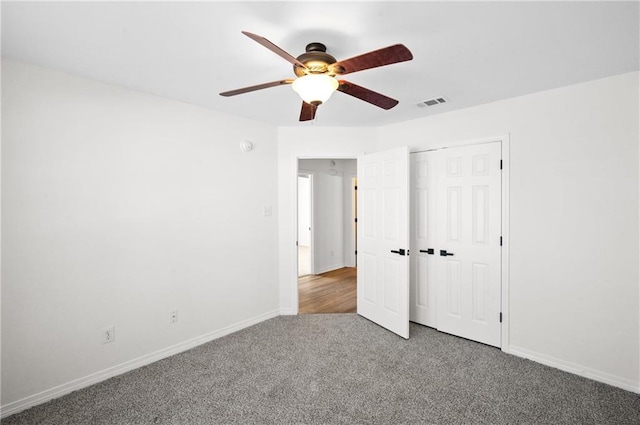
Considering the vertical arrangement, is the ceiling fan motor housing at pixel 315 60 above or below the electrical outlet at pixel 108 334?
above

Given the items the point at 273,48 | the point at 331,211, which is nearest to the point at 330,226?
the point at 331,211

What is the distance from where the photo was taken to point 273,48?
137 centimetres

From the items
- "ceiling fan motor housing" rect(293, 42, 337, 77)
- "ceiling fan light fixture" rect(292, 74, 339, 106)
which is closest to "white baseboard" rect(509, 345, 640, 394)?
"ceiling fan light fixture" rect(292, 74, 339, 106)

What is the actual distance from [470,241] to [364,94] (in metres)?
2.02

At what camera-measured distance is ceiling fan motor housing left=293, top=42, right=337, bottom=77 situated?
1.65 m

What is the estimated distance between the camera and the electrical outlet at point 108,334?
2.49 meters

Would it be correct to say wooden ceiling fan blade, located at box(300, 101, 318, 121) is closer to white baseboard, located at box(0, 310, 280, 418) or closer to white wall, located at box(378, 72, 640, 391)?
white wall, located at box(378, 72, 640, 391)

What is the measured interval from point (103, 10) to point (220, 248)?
2241mm

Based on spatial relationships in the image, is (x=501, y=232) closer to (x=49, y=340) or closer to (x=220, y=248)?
(x=220, y=248)

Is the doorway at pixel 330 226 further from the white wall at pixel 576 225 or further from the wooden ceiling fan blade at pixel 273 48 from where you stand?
the wooden ceiling fan blade at pixel 273 48

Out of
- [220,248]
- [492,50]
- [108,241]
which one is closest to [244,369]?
[220,248]

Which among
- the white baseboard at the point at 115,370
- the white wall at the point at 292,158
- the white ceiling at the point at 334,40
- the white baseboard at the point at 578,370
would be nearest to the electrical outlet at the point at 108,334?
the white baseboard at the point at 115,370

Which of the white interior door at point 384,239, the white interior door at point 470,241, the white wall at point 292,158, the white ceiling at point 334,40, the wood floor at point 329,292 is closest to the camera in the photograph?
the white ceiling at point 334,40

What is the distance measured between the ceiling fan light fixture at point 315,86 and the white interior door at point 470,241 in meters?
2.04
